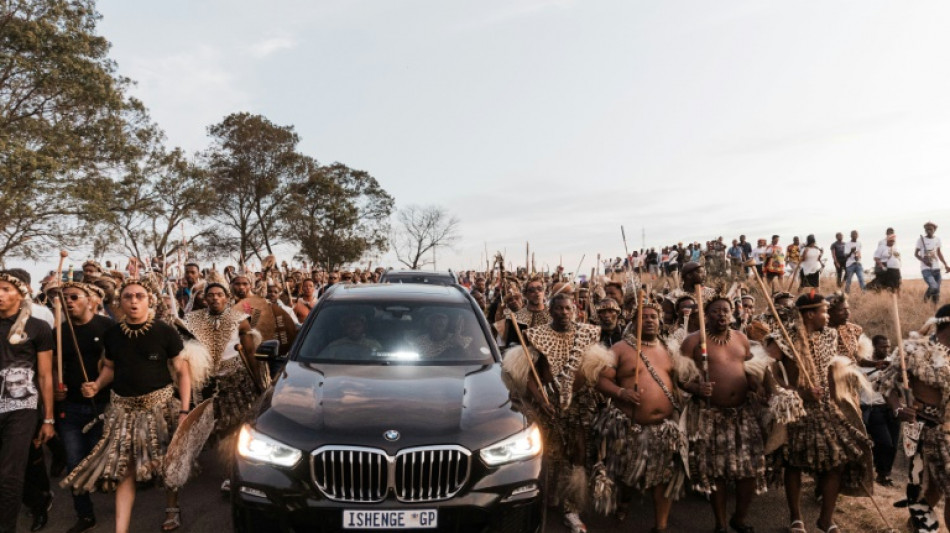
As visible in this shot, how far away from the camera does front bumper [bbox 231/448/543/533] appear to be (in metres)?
3.35

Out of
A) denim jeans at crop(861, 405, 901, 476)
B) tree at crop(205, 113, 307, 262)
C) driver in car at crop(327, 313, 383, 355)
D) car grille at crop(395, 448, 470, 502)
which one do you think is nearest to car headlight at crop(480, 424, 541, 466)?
car grille at crop(395, 448, 470, 502)

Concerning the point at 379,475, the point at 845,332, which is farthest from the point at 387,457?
the point at 845,332

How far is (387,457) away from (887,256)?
52.3 ft

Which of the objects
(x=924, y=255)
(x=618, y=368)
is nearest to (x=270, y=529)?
(x=618, y=368)

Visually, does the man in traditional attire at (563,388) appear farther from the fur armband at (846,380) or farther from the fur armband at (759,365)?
the fur armband at (846,380)

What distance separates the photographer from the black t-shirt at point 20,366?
437cm

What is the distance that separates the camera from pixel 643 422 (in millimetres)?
4914

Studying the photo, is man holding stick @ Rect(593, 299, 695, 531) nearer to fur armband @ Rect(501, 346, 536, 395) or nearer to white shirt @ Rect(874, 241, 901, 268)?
fur armband @ Rect(501, 346, 536, 395)

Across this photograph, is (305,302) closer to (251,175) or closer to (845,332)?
(845,332)

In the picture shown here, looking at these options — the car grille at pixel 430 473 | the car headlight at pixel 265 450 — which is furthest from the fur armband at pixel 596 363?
the car headlight at pixel 265 450

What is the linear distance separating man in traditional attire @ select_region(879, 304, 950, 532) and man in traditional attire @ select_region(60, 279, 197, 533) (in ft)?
17.4

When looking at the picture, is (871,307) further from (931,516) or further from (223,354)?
(223,354)

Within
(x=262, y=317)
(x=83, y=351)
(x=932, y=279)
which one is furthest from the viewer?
(x=932, y=279)

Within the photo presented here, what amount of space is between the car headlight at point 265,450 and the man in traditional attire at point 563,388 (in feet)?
6.52
